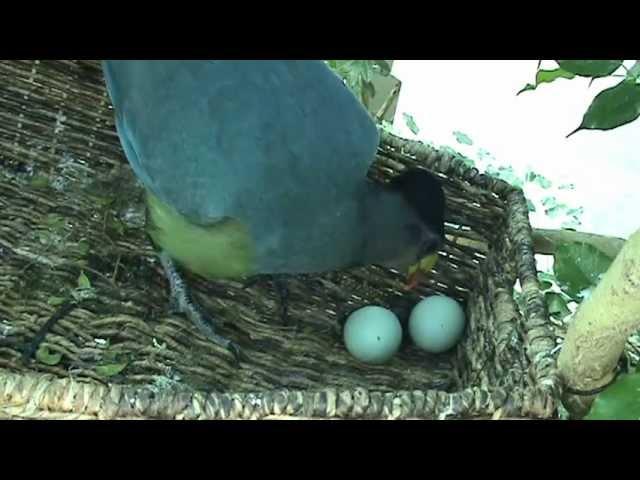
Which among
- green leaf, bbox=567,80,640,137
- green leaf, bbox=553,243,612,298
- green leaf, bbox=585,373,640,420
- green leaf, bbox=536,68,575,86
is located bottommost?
green leaf, bbox=585,373,640,420

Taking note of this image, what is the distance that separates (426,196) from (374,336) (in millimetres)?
249

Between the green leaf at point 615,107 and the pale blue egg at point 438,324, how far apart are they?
22.8 inches

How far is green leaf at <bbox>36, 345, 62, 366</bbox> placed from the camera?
1.41m

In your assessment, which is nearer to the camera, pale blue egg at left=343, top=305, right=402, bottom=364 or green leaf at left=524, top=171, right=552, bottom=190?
pale blue egg at left=343, top=305, right=402, bottom=364

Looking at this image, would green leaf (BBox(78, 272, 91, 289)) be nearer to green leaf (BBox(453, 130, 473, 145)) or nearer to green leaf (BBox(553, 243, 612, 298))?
green leaf (BBox(553, 243, 612, 298))

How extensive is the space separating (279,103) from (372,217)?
237 mm

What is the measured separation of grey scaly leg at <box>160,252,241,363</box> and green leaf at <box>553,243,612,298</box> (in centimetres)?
58

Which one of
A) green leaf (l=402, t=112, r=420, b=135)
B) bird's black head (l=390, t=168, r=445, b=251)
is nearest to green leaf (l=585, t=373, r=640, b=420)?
bird's black head (l=390, t=168, r=445, b=251)

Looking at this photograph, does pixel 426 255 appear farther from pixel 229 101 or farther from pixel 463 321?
pixel 229 101

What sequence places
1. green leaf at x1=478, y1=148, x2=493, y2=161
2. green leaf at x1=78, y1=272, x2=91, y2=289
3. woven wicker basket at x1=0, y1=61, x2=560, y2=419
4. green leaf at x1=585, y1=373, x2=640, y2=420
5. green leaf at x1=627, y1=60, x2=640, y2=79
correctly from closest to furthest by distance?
green leaf at x1=585, y1=373, x2=640, y2=420 < green leaf at x1=627, y1=60, x2=640, y2=79 < woven wicker basket at x1=0, y1=61, x2=560, y2=419 < green leaf at x1=78, y1=272, x2=91, y2=289 < green leaf at x1=478, y1=148, x2=493, y2=161

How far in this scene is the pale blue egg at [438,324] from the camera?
4.83 feet

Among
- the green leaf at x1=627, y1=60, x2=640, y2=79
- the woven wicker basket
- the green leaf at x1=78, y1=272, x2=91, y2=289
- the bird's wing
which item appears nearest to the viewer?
the green leaf at x1=627, y1=60, x2=640, y2=79

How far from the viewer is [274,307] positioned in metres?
1.57

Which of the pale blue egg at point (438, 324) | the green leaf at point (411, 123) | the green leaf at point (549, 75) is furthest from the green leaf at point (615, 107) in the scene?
the green leaf at point (411, 123)
